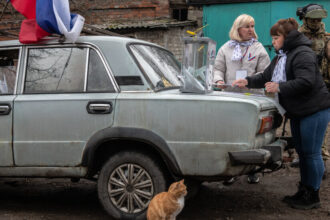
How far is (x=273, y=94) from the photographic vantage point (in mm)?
4672

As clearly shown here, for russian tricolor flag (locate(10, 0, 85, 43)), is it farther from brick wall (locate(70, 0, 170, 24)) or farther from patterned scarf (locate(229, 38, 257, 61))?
brick wall (locate(70, 0, 170, 24))

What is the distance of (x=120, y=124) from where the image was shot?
4.06 metres

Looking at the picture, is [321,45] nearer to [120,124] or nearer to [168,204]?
[120,124]

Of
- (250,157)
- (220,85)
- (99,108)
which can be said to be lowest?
(250,157)

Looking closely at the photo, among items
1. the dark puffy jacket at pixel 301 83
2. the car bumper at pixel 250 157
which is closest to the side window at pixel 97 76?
the car bumper at pixel 250 157

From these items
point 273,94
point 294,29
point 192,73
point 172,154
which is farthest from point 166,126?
point 294,29

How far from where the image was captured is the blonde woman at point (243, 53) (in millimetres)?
5352

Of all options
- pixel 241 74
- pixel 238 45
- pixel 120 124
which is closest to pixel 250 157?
pixel 120 124

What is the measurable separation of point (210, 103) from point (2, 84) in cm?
228

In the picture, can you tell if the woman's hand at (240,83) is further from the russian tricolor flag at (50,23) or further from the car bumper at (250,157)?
the russian tricolor flag at (50,23)

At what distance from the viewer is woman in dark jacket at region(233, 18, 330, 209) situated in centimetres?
439

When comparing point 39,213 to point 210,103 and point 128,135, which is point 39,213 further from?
point 210,103

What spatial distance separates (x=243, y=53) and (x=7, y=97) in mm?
2768

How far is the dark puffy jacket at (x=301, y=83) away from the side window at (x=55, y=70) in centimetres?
201
